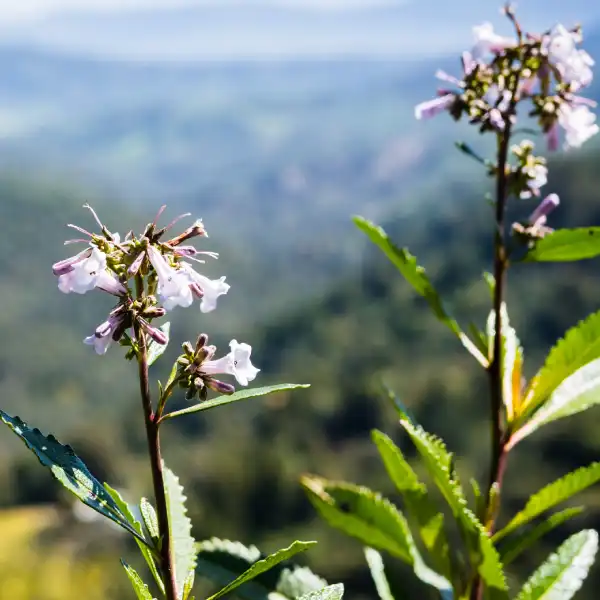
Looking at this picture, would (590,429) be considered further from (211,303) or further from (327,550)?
(211,303)

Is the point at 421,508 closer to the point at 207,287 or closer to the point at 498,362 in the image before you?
the point at 498,362

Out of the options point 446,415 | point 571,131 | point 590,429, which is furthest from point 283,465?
point 571,131

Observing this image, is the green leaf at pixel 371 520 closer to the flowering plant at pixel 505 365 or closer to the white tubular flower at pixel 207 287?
the flowering plant at pixel 505 365

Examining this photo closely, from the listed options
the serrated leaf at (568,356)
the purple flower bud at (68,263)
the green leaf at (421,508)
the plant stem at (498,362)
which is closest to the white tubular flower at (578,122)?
the plant stem at (498,362)

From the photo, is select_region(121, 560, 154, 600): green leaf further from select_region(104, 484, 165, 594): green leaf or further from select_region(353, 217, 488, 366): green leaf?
select_region(353, 217, 488, 366): green leaf

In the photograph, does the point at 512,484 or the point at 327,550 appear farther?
the point at 512,484

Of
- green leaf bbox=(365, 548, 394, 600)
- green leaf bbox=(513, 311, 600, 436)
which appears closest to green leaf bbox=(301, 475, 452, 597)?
green leaf bbox=(365, 548, 394, 600)
